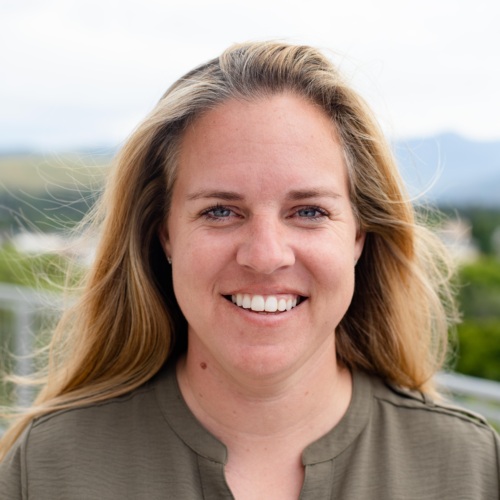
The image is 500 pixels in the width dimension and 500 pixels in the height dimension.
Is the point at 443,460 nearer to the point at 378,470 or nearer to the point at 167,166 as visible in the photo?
the point at 378,470

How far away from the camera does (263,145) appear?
1.98 m

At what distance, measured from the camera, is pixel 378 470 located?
210cm

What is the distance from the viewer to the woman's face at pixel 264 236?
197 centimetres

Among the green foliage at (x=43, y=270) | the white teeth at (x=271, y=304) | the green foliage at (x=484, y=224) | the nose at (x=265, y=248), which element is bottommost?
the white teeth at (x=271, y=304)

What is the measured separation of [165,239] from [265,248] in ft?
1.43

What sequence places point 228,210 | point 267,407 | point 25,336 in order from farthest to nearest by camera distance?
1. point 25,336
2. point 267,407
3. point 228,210

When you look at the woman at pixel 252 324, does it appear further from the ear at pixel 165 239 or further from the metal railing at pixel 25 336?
the metal railing at pixel 25 336

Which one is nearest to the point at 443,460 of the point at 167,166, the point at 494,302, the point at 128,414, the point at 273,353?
the point at 273,353

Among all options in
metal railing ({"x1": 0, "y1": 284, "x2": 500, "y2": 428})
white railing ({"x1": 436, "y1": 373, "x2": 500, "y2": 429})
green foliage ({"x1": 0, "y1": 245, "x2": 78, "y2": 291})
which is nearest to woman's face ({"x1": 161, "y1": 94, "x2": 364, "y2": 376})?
green foliage ({"x1": 0, "y1": 245, "x2": 78, "y2": 291})

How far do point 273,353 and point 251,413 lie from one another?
232 millimetres

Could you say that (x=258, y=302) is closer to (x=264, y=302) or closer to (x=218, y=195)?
(x=264, y=302)

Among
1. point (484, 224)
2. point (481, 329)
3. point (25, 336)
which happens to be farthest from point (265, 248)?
point (484, 224)

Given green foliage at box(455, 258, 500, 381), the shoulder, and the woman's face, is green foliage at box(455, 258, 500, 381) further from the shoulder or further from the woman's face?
the woman's face

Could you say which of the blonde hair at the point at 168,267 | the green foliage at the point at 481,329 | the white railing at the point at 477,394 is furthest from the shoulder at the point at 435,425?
the green foliage at the point at 481,329
